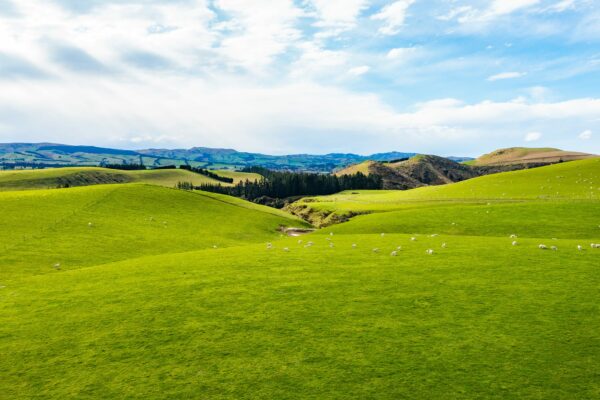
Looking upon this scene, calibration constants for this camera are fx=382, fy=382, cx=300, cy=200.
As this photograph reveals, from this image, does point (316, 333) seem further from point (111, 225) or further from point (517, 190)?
point (517, 190)

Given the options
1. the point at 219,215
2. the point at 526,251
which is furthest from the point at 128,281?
the point at 219,215

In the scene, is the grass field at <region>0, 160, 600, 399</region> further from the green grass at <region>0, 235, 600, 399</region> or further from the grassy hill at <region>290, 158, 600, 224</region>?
the grassy hill at <region>290, 158, 600, 224</region>

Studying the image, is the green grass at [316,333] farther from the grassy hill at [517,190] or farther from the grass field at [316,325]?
the grassy hill at [517,190]

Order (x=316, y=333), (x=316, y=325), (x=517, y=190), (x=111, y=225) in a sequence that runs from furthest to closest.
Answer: (x=517, y=190)
(x=111, y=225)
(x=316, y=325)
(x=316, y=333)

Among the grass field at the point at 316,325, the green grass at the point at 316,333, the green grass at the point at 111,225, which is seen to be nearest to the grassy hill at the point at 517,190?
→ the green grass at the point at 111,225

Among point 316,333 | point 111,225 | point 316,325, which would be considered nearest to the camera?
point 316,333

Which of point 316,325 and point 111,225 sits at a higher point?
point 316,325

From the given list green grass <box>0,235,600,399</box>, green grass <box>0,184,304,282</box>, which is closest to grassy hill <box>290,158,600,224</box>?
green grass <box>0,184,304,282</box>

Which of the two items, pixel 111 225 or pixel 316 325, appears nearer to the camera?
pixel 316 325

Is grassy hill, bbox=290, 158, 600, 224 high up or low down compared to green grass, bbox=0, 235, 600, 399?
up

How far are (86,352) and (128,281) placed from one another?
8.96 m

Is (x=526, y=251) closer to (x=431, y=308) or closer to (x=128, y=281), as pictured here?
(x=431, y=308)

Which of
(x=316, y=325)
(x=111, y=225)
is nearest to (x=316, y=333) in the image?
(x=316, y=325)

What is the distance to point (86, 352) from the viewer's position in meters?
13.7
